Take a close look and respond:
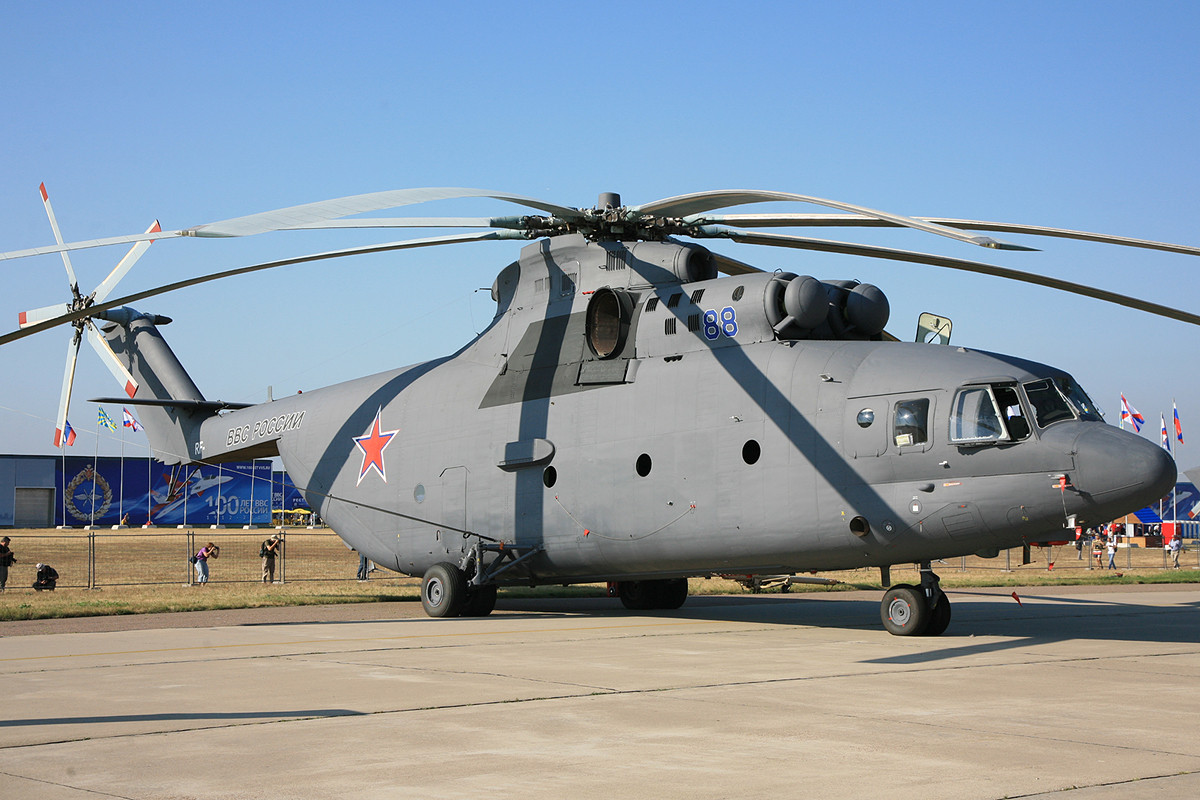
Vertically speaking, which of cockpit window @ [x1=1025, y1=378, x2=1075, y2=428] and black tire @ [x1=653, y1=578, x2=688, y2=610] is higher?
cockpit window @ [x1=1025, y1=378, x2=1075, y2=428]

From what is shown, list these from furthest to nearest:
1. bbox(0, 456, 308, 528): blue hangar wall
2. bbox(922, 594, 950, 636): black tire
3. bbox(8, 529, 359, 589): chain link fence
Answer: bbox(0, 456, 308, 528): blue hangar wall → bbox(8, 529, 359, 589): chain link fence → bbox(922, 594, 950, 636): black tire

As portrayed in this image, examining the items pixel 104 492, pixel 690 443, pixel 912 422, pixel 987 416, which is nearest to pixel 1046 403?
pixel 987 416

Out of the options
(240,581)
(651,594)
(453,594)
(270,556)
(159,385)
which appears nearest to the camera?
(453,594)

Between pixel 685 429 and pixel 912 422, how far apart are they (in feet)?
10.5

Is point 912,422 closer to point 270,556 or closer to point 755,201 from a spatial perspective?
point 755,201

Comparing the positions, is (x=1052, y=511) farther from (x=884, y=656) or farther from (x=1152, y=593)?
(x=1152, y=593)

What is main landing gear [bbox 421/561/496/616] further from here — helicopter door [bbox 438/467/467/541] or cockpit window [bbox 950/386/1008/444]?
cockpit window [bbox 950/386/1008/444]

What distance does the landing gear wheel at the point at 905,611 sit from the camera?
14477mm

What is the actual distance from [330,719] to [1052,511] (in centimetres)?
856

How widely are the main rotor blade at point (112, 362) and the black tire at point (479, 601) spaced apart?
33.5 feet

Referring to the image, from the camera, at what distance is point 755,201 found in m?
13.9

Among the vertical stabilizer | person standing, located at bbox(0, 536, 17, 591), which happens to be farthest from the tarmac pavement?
person standing, located at bbox(0, 536, 17, 591)

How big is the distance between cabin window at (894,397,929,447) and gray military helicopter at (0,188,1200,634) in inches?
1.0

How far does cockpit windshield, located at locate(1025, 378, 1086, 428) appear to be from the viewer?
13.3 meters
